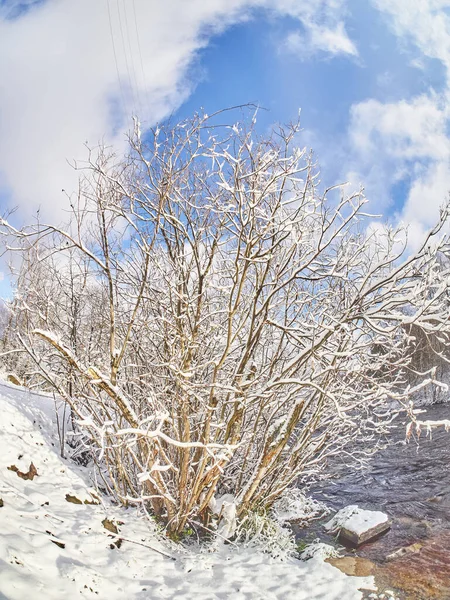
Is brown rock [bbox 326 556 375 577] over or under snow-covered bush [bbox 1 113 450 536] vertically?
under

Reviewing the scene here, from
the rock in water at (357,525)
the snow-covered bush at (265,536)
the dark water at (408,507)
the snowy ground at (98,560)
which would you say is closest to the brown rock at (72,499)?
the snowy ground at (98,560)

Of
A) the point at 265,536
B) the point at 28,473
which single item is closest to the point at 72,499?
the point at 28,473

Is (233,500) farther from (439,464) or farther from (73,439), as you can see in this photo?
(439,464)

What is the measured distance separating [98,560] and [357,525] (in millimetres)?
3780

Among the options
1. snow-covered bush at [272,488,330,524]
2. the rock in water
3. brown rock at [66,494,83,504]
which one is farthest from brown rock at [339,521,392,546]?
brown rock at [66,494,83,504]

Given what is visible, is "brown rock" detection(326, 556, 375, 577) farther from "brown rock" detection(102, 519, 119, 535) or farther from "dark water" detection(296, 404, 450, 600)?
"brown rock" detection(102, 519, 119, 535)

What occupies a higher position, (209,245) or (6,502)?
(209,245)

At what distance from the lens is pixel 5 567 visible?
2.89m

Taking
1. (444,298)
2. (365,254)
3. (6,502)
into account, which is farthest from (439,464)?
(6,502)

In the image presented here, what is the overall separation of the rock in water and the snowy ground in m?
0.90

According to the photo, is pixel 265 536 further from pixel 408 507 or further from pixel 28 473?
pixel 28 473

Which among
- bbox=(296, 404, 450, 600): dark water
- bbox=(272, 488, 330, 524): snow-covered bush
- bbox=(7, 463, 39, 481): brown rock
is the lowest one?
bbox=(272, 488, 330, 524): snow-covered bush

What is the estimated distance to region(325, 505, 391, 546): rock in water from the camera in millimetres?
5504

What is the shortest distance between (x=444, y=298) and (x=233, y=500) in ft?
13.5
